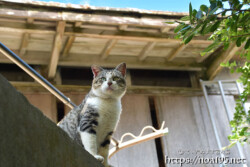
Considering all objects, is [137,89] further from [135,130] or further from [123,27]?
[123,27]

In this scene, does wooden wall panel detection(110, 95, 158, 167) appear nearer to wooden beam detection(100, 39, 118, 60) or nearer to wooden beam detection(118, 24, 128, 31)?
wooden beam detection(100, 39, 118, 60)

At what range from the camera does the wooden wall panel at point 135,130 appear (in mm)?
5203

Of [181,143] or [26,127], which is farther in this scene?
[181,143]

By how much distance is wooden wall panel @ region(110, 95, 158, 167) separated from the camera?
205 inches

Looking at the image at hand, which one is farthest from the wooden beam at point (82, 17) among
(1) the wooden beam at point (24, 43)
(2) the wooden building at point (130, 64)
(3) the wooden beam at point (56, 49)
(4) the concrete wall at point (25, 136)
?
(4) the concrete wall at point (25, 136)

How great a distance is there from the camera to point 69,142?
5.49 ft

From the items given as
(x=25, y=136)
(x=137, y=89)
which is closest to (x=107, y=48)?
(x=137, y=89)

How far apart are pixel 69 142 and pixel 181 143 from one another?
4.15 meters

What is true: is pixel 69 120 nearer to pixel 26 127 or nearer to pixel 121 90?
pixel 121 90

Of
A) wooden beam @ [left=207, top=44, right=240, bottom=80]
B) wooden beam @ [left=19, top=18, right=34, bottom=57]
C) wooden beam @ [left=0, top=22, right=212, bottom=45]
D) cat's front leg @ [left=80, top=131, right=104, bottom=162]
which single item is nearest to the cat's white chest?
cat's front leg @ [left=80, top=131, right=104, bottom=162]

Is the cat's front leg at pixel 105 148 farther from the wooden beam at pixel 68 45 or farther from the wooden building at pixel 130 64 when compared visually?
the wooden beam at pixel 68 45

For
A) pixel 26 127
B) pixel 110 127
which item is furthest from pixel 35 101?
pixel 26 127

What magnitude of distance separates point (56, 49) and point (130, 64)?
1.49m

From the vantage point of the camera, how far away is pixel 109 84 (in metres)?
3.12
